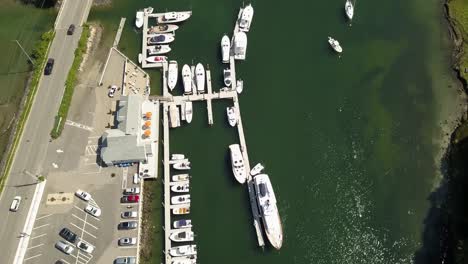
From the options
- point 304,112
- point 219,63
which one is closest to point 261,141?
point 304,112

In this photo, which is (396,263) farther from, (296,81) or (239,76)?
(239,76)

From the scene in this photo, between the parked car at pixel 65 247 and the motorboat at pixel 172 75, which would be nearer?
the parked car at pixel 65 247

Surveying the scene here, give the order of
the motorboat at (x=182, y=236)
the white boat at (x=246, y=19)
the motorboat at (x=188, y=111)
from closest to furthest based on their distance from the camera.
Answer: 1. the motorboat at (x=182, y=236)
2. the motorboat at (x=188, y=111)
3. the white boat at (x=246, y=19)

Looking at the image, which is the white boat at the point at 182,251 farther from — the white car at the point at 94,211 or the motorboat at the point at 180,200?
the white car at the point at 94,211

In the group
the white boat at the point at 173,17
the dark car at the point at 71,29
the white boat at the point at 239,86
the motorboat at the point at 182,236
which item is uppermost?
the white boat at the point at 173,17

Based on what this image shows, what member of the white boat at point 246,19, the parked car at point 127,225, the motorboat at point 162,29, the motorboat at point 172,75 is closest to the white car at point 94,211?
the parked car at point 127,225

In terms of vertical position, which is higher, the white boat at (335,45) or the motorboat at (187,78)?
the white boat at (335,45)

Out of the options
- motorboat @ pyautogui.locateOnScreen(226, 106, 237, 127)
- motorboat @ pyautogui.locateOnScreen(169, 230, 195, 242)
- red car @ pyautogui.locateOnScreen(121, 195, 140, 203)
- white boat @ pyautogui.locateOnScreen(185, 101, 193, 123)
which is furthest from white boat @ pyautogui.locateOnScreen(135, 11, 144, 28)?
motorboat @ pyautogui.locateOnScreen(169, 230, 195, 242)

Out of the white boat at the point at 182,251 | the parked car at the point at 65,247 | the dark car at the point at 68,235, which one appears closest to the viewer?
the parked car at the point at 65,247
